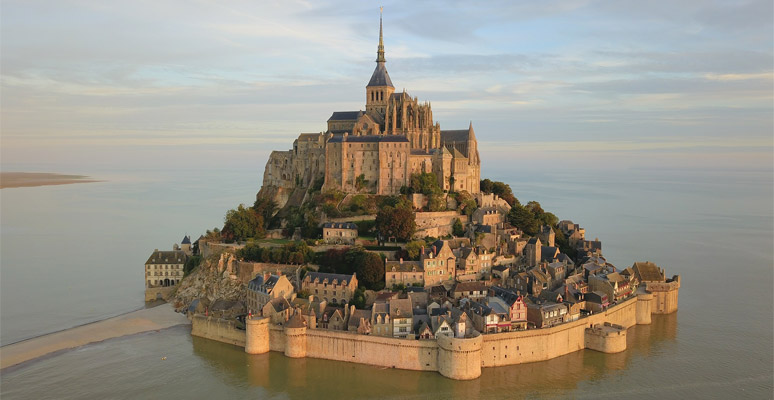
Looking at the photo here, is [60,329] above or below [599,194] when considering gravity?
below

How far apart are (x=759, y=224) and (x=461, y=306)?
2798 inches

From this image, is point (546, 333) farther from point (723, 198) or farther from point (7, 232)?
point (723, 198)

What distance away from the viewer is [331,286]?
33.7 m

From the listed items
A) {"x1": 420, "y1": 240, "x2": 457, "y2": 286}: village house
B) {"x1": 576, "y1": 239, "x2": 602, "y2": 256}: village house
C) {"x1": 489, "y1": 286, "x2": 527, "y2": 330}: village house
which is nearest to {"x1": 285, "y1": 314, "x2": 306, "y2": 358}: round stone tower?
{"x1": 420, "y1": 240, "x2": 457, "y2": 286}: village house

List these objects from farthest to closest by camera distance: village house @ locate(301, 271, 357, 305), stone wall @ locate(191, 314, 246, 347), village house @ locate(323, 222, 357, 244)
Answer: village house @ locate(323, 222, 357, 244) < village house @ locate(301, 271, 357, 305) < stone wall @ locate(191, 314, 246, 347)

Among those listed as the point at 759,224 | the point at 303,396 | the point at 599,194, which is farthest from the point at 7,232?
the point at 599,194

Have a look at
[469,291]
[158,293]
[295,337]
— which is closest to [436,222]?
[469,291]

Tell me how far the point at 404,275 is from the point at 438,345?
801cm

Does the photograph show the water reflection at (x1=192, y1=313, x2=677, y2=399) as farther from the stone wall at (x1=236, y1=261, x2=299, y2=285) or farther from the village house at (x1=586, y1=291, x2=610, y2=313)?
the stone wall at (x1=236, y1=261, x2=299, y2=285)

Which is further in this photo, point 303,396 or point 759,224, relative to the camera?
point 759,224

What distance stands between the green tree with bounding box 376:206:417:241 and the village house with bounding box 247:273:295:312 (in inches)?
321

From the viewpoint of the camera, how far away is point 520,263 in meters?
39.5

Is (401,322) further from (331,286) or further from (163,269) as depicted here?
(163,269)

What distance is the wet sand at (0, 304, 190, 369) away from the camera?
29297 mm
